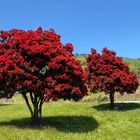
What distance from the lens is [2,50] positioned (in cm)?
2945

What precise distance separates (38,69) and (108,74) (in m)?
16.7

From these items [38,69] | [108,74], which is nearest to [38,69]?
[38,69]

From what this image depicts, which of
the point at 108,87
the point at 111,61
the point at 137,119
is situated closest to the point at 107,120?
the point at 137,119

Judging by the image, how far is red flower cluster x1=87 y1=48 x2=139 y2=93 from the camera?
140 feet

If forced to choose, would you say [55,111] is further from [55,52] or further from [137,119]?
[55,52]

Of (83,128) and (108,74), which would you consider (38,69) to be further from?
(108,74)

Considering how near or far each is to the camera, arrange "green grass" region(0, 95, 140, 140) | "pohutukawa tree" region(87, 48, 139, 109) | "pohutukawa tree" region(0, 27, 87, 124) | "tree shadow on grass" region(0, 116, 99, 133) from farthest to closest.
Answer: "pohutukawa tree" region(87, 48, 139, 109), "tree shadow on grass" region(0, 116, 99, 133), "pohutukawa tree" region(0, 27, 87, 124), "green grass" region(0, 95, 140, 140)

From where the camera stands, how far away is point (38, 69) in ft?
92.6

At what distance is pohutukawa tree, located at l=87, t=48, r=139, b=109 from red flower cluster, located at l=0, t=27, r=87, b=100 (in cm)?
1309

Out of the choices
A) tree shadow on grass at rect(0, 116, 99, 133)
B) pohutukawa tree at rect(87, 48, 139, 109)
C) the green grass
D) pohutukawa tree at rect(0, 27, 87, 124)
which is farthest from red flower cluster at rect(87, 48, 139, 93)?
pohutukawa tree at rect(0, 27, 87, 124)

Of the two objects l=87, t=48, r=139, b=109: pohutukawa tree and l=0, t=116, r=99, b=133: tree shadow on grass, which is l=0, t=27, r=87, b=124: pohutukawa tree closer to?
l=0, t=116, r=99, b=133: tree shadow on grass

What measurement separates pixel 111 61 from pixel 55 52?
1699cm

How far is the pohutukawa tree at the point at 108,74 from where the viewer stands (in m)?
42.7

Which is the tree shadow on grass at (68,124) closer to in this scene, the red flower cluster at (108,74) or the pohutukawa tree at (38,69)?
the pohutukawa tree at (38,69)
